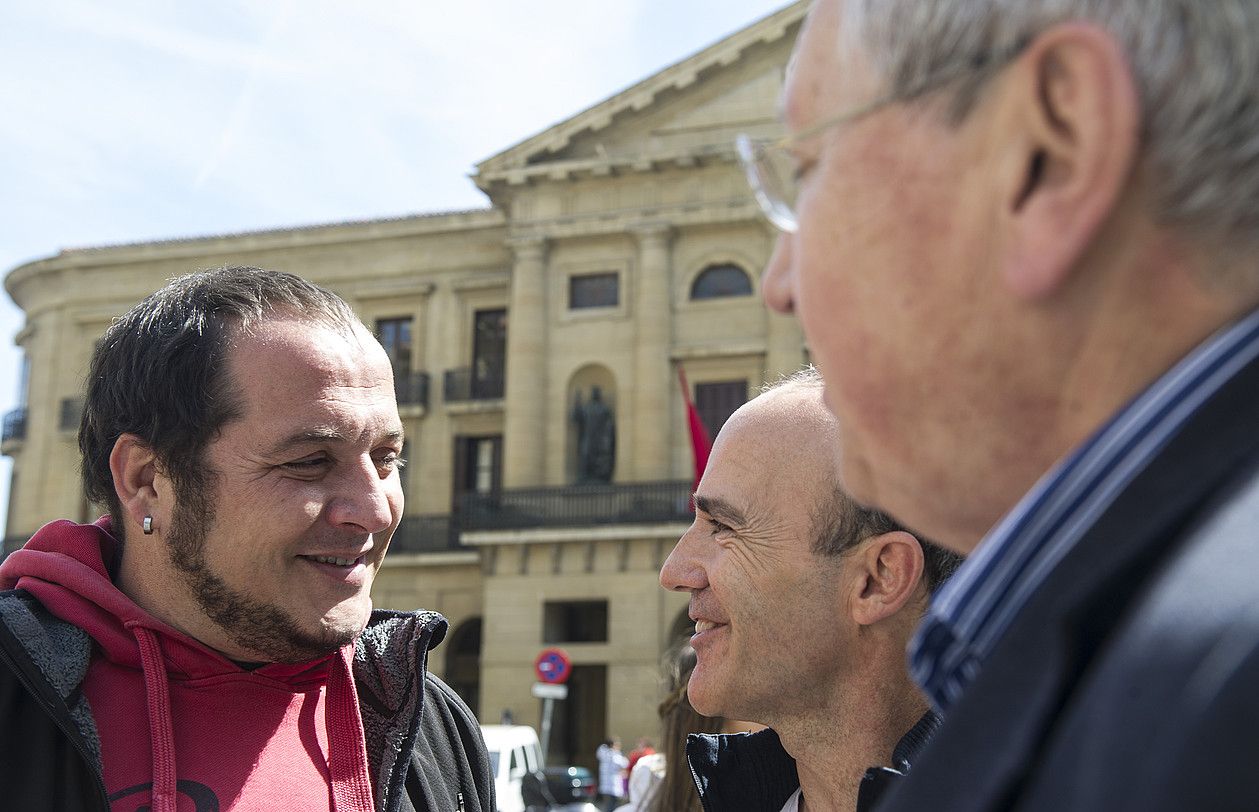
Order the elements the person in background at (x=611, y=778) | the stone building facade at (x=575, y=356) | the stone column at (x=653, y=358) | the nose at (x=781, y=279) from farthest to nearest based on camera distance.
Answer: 1. the stone column at (x=653, y=358)
2. the stone building facade at (x=575, y=356)
3. the person in background at (x=611, y=778)
4. the nose at (x=781, y=279)

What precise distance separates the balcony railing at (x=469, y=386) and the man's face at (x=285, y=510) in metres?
27.7

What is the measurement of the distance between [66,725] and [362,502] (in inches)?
28.3

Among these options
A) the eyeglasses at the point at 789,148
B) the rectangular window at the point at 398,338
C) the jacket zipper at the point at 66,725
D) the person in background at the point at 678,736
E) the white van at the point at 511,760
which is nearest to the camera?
the eyeglasses at the point at 789,148

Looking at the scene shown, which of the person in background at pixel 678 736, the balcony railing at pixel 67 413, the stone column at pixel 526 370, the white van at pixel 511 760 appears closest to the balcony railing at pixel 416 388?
the stone column at pixel 526 370

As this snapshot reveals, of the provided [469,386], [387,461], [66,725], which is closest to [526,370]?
[469,386]

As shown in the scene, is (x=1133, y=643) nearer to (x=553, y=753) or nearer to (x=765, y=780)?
(x=765, y=780)

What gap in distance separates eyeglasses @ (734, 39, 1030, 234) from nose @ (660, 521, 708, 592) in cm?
143

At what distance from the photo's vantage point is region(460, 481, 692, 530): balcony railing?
88.1 ft

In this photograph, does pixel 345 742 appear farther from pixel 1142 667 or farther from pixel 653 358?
pixel 653 358

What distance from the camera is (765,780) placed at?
2775mm

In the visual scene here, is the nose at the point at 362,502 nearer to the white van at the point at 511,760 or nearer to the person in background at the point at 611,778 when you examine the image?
the white van at the point at 511,760

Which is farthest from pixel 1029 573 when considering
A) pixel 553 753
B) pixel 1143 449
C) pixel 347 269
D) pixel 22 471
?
pixel 22 471

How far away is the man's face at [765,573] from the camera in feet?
8.29

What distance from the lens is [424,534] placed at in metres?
30.2
